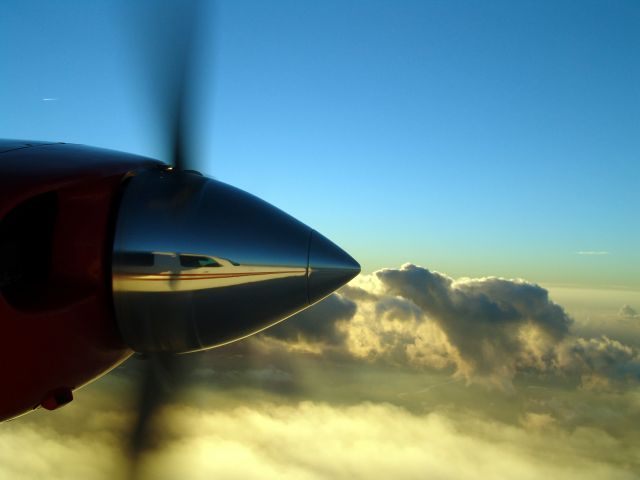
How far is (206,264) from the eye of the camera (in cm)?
542

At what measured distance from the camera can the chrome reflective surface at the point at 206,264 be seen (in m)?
5.40

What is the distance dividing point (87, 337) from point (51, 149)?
218 centimetres

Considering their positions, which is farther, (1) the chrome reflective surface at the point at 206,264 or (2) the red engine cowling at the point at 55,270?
(1) the chrome reflective surface at the point at 206,264

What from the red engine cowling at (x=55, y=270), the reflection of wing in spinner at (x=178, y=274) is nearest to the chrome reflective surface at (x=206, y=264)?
the reflection of wing in spinner at (x=178, y=274)

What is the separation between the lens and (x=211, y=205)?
5.65 meters

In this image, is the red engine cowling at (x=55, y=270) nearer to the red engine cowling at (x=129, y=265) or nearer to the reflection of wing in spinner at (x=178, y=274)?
the red engine cowling at (x=129, y=265)

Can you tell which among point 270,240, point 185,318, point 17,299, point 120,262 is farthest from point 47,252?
point 270,240

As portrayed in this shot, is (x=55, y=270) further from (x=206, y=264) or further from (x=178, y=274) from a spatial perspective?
(x=206, y=264)

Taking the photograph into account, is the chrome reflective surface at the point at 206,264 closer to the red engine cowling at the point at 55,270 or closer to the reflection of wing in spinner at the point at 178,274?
the reflection of wing in spinner at the point at 178,274

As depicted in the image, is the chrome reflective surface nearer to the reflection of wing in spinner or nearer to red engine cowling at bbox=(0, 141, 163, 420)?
the reflection of wing in spinner

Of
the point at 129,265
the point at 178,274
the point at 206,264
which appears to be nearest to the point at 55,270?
the point at 129,265

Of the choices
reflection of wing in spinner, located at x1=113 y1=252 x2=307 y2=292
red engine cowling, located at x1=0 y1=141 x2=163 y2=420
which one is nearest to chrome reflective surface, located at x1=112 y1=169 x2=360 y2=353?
reflection of wing in spinner, located at x1=113 y1=252 x2=307 y2=292

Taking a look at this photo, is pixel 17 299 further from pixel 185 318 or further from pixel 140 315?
pixel 185 318

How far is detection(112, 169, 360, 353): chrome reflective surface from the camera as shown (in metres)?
5.40
